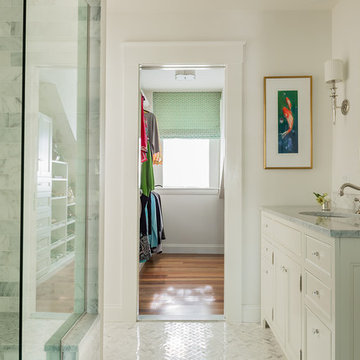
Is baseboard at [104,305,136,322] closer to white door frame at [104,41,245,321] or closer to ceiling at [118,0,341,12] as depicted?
white door frame at [104,41,245,321]

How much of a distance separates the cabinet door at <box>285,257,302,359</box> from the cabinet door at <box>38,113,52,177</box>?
134cm

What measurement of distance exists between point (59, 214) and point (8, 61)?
0.57 m

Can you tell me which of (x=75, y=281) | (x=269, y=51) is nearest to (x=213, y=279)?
(x=269, y=51)

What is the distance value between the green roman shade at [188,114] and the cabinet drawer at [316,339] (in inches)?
160

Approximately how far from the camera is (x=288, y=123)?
2.83 m

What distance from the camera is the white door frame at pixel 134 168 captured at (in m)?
2.85

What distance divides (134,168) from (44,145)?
168cm

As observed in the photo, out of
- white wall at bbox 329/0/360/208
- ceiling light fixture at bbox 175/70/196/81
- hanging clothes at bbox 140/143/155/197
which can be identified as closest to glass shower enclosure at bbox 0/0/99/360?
white wall at bbox 329/0/360/208

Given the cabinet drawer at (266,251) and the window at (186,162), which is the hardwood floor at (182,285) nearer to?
the cabinet drawer at (266,251)

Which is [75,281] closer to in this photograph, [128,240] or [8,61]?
[8,61]

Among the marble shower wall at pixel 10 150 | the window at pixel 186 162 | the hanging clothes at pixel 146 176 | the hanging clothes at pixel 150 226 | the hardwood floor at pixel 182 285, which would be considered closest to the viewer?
the marble shower wall at pixel 10 150

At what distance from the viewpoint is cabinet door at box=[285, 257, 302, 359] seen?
1831 millimetres

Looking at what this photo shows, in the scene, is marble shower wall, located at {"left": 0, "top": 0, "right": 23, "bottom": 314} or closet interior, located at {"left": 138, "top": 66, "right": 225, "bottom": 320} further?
closet interior, located at {"left": 138, "top": 66, "right": 225, "bottom": 320}

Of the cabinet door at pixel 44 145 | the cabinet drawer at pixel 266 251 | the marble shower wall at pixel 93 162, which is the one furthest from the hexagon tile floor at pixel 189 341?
the cabinet door at pixel 44 145
